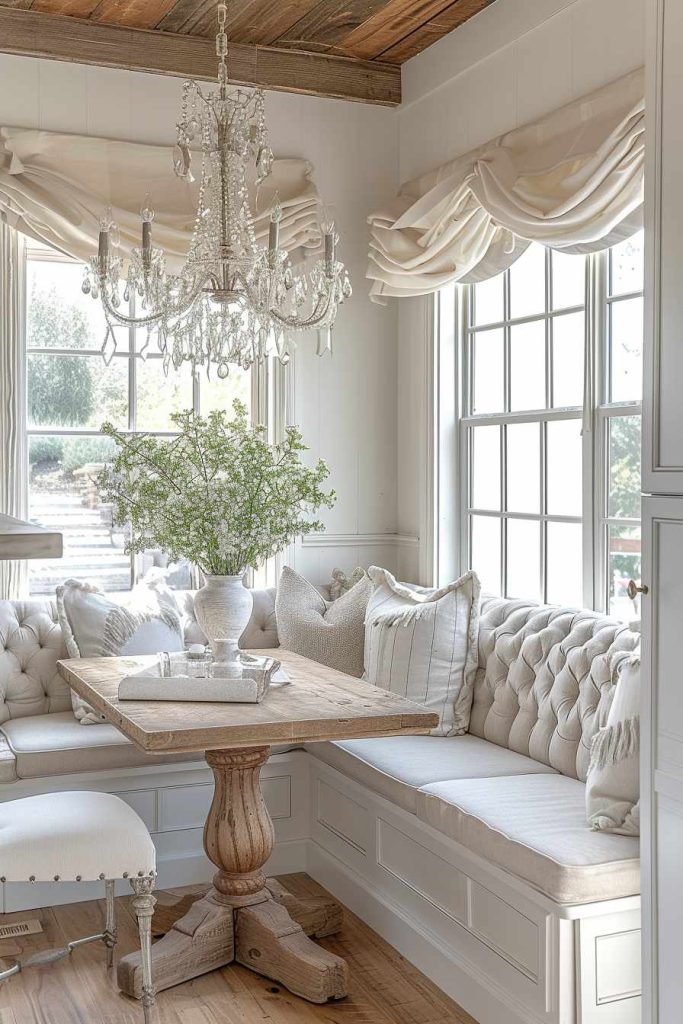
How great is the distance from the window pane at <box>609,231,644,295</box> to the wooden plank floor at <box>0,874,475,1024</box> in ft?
7.07

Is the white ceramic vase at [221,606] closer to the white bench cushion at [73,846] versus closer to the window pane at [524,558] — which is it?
the white bench cushion at [73,846]

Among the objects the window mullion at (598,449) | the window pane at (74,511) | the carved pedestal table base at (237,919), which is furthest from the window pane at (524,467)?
the window pane at (74,511)

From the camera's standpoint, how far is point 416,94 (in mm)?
4566

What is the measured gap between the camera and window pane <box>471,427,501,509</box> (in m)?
4.23

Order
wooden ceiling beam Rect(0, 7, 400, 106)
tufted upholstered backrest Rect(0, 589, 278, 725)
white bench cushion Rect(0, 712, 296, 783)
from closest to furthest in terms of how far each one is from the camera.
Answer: white bench cushion Rect(0, 712, 296, 783) → tufted upholstered backrest Rect(0, 589, 278, 725) → wooden ceiling beam Rect(0, 7, 400, 106)

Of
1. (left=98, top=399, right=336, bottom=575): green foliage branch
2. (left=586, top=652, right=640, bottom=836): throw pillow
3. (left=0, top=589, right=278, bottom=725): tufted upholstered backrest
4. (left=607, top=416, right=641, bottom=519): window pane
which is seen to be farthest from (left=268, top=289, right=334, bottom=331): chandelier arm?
(left=0, top=589, right=278, bottom=725): tufted upholstered backrest

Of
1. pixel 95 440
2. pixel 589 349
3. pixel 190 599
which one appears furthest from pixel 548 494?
pixel 95 440

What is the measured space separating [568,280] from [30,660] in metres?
2.33

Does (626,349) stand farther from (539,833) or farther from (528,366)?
(539,833)

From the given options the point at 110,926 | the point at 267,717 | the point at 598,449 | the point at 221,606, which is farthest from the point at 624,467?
the point at 110,926

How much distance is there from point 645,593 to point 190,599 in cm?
227

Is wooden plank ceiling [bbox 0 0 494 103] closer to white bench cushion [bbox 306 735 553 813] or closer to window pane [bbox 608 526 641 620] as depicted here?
window pane [bbox 608 526 641 620]

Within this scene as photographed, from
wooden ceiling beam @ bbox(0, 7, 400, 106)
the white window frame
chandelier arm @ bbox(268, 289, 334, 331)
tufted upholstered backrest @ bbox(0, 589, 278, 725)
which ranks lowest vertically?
tufted upholstered backrest @ bbox(0, 589, 278, 725)

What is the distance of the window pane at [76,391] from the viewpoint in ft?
14.1
